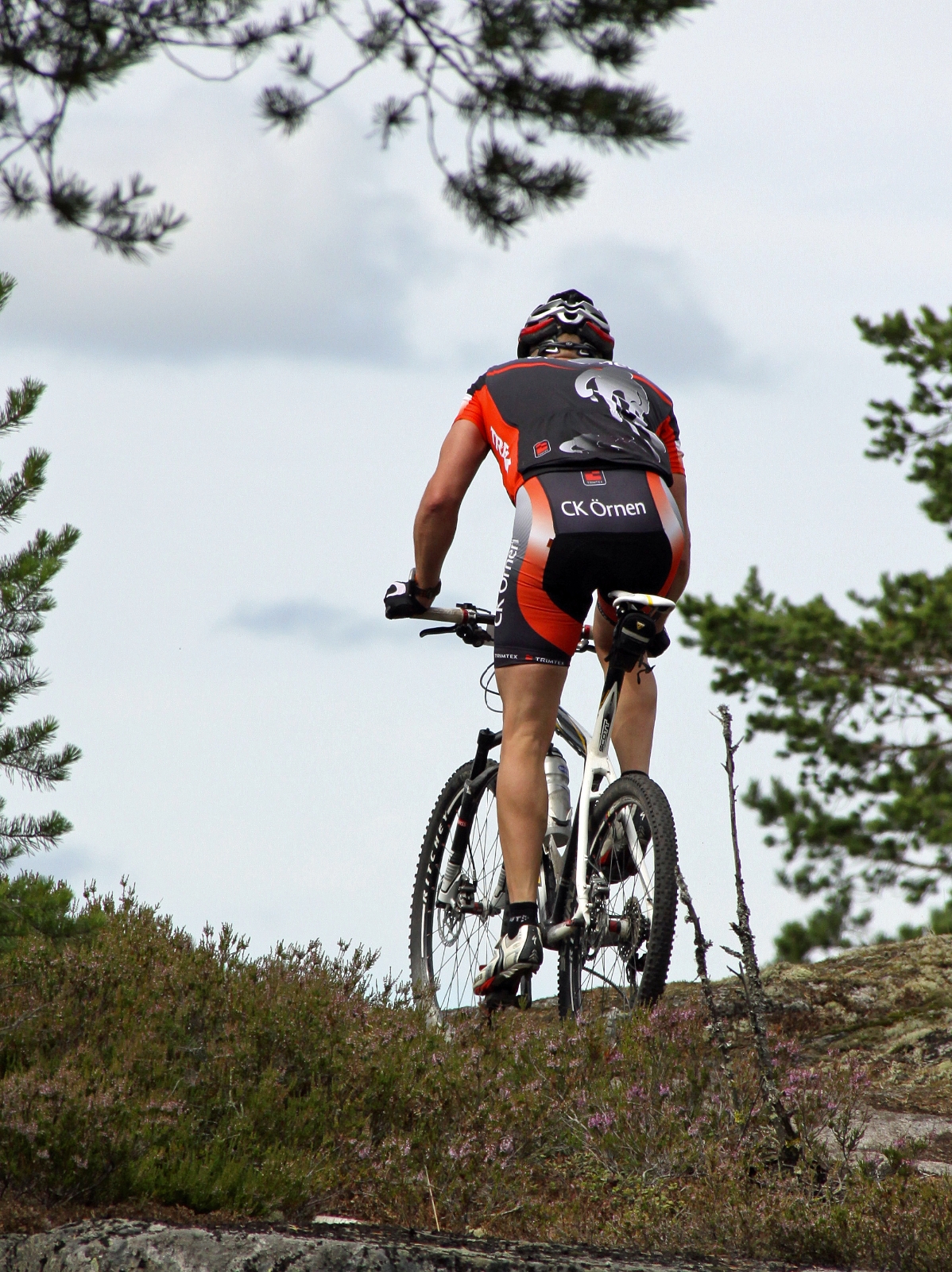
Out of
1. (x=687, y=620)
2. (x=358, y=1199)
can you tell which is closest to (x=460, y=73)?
(x=358, y=1199)

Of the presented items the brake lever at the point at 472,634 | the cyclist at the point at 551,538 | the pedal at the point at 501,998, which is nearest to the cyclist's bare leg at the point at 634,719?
the cyclist at the point at 551,538

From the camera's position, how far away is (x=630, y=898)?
559 cm

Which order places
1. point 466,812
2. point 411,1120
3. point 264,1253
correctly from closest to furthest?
point 264,1253 → point 411,1120 → point 466,812

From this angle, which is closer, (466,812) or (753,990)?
(753,990)

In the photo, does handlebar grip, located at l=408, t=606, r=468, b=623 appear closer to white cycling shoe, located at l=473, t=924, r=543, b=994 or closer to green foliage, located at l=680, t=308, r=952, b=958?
white cycling shoe, located at l=473, t=924, r=543, b=994

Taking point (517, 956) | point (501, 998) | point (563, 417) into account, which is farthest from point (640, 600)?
point (501, 998)

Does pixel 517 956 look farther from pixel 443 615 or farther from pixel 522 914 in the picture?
pixel 443 615

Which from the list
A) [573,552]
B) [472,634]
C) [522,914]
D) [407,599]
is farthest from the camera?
[472,634]

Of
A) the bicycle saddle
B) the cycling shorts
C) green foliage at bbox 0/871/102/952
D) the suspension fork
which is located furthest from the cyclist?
green foliage at bbox 0/871/102/952

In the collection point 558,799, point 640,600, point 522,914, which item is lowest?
point 522,914

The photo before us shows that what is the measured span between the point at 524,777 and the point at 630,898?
28.0 inches

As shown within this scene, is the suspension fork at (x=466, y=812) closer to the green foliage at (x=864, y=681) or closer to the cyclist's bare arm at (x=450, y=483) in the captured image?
the cyclist's bare arm at (x=450, y=483)

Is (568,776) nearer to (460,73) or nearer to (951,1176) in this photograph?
(951,1176)

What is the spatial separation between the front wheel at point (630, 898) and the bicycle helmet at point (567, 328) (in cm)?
208
